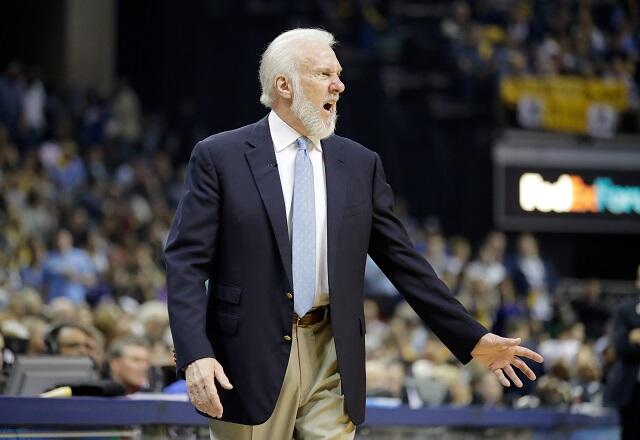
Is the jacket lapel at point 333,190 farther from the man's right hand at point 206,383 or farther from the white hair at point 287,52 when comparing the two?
the man's right hand at point 206,383

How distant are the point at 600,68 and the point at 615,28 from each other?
7.84ft

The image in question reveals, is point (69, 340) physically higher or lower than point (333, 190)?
lower

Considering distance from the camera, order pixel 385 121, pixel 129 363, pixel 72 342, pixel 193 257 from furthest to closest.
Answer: pixel 385 121 < pixel 72 342 < pixel 129 363 < pixel 193 257

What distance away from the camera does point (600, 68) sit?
24.9m

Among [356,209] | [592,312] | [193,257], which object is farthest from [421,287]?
[592,312]

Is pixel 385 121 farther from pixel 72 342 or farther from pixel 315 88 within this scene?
pixel 315 88

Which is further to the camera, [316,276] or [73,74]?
[73,74]

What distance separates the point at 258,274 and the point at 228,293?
0.12m

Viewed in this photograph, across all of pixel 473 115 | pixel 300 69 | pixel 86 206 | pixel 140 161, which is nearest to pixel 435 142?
pixel 473 115

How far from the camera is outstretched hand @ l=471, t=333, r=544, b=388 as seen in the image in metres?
5.08

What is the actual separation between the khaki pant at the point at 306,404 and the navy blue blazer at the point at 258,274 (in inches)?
2.2

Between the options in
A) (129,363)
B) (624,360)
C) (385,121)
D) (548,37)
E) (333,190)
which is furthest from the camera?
(548,37)

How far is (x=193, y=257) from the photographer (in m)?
4.85

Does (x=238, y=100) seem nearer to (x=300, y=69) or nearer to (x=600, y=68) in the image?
(x=600, y=68)
